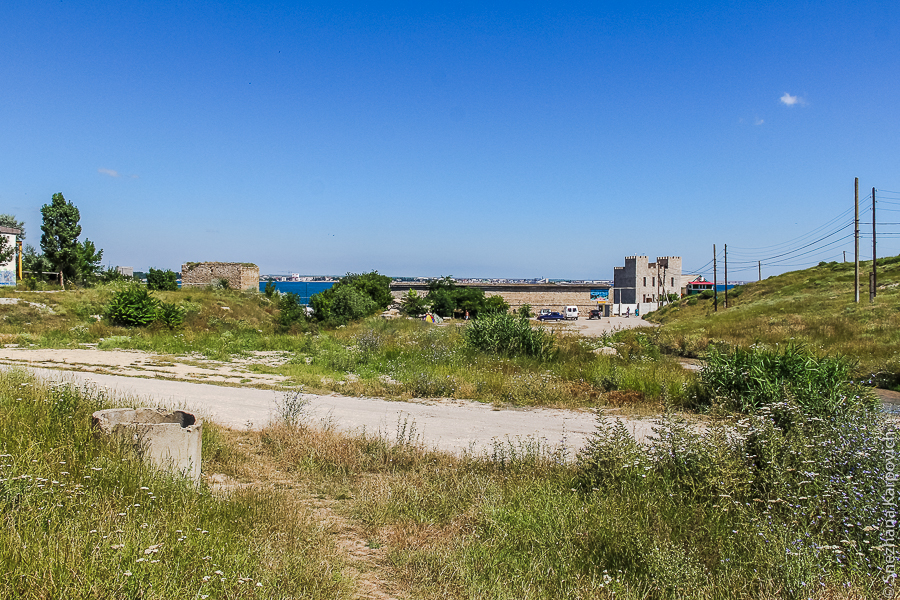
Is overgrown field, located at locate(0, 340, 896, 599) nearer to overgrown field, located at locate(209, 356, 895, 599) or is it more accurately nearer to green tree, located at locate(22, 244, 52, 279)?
overgrown field, located at locate(209, 356, 895, 599)

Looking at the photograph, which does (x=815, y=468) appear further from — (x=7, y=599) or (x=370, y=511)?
(x=7, y=599)

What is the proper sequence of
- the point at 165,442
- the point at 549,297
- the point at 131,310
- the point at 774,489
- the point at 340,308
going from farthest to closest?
1. the point at 549,297
2. the point at 340,308
3. the point at 131,310
4. the point at 165,442
5. the point at 774,489

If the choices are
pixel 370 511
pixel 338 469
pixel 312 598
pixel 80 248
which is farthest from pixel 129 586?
pixel 80 248

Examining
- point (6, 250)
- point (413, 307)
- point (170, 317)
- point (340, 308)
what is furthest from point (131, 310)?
point (413, 307)

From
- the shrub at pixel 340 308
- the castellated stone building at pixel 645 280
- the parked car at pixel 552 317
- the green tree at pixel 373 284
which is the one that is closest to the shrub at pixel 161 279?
the green tree at pixel 373 284

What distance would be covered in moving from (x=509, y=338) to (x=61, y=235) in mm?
36028

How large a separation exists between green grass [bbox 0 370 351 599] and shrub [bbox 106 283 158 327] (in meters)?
18.6

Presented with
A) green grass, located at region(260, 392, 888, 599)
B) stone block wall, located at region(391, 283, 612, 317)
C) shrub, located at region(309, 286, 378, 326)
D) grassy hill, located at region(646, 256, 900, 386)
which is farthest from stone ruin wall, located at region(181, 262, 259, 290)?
green grass, located at region(260, 392, 888, 599)

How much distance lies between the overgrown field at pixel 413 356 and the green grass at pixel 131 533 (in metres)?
4.83

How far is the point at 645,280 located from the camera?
8588 centimetres

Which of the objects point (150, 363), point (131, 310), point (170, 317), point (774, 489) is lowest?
point (150, 363)

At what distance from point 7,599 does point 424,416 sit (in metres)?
7.30

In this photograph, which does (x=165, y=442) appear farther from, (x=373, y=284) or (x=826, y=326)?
(x=373, y=284)

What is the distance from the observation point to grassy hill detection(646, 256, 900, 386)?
17.9 m
